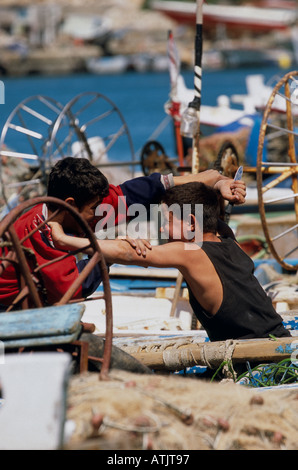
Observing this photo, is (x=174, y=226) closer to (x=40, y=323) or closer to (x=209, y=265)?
(x=209, y=265)

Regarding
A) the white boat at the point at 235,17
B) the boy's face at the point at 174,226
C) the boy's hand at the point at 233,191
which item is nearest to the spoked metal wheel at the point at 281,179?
the boy's hand at the point at 233,191

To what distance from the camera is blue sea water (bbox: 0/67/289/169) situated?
25.6 metres

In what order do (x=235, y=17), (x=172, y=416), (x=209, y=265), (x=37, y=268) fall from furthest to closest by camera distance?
(x=235, y=17) < (x=209, y=265) < (x=37, y=268) < (x=172, y=416)

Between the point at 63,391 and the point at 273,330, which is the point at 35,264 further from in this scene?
the point at 273,330

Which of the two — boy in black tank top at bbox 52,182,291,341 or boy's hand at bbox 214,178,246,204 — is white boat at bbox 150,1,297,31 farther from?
boy in black tank top at bbox 52,182,291,341

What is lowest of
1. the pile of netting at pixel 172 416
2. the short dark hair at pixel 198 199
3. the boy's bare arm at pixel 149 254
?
the pile of netting at pixel 172 416

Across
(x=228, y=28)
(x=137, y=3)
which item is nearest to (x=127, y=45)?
(x=228, y=28)

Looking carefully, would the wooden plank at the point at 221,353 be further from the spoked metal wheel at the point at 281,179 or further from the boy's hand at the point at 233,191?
the spoked metal wheel at the point at 281,179

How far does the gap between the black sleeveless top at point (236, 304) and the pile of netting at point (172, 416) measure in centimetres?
82

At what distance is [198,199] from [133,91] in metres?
41.6

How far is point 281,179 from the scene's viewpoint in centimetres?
596

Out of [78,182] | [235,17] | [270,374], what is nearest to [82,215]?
[78,182]

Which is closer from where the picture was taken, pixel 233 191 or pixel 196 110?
pixel 233 191

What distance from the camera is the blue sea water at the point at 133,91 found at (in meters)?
25.6
